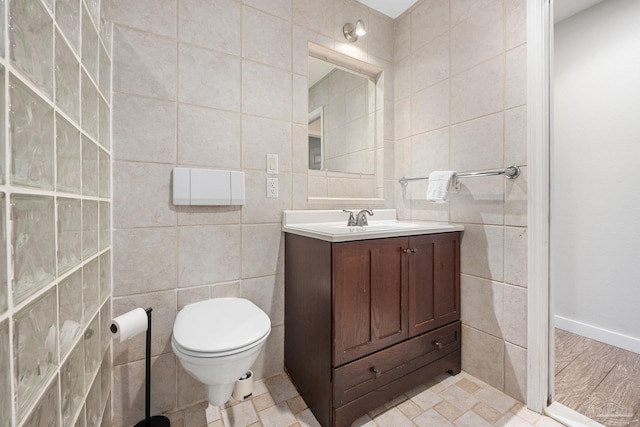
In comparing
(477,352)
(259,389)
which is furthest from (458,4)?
(259,389)

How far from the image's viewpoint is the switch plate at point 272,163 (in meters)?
1.53

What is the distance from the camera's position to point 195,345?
940 millimetres

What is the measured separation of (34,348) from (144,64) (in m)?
1.22

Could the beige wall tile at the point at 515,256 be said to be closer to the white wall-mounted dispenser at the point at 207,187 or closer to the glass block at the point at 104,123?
the white wall-mounted dispenser at the point at 207,187

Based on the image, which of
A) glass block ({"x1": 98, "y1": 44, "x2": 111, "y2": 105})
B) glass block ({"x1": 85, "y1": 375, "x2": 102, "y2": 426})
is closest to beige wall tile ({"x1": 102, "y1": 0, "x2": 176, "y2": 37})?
glass block ({"x1": 98, "y1": 44, "x2": 111, "y2": 105})

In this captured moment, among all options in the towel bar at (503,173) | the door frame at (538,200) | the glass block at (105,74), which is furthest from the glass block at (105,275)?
the door frame at (538,200)

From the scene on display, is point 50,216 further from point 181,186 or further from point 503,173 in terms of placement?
point 503,173

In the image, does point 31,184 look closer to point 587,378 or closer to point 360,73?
point 360,73

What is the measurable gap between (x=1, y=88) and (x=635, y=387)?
8.30 feet

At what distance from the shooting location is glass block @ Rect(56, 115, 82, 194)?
2.09 feet

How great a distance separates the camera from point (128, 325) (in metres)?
0.99

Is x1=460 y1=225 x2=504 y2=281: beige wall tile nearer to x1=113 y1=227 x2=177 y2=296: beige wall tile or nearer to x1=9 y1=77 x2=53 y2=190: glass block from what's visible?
x1=113 y1=227 x2=177 y2=296: beige wall tile

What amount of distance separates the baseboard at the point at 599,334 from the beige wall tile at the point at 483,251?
1.21 meters

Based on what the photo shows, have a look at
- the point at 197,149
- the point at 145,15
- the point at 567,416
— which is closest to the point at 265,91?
the point at 197,149
